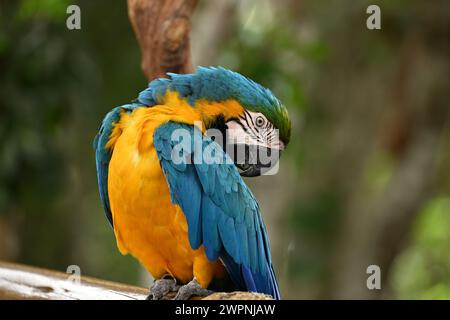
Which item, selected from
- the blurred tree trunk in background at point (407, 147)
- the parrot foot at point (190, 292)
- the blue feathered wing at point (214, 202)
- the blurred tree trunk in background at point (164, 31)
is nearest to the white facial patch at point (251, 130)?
the blue feathered wing at point (214, 202)

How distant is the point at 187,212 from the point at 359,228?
490 centimetres

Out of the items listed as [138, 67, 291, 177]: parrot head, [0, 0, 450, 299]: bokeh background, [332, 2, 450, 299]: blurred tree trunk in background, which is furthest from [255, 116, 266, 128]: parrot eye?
[332, 2, 450, 299]: blurred tree trunk in background

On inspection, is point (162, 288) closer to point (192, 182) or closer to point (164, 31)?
point (192, 182)

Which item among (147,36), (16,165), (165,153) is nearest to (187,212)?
(165,153)

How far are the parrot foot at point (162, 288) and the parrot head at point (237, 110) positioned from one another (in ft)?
1.80

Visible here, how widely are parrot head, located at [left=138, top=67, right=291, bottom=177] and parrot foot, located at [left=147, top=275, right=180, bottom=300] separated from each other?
1.80 ft

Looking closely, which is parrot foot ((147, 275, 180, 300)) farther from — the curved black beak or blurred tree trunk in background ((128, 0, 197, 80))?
blurred tree trunk in background ((128, 0, 197, 80))

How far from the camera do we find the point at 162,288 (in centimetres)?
273

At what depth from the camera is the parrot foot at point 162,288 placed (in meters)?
2.71

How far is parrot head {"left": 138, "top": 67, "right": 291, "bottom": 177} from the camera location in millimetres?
2770

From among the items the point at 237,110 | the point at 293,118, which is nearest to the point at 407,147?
the point at 293,118

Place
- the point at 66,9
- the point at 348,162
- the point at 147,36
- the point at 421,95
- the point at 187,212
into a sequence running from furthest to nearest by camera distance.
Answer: the point at 348,162, the point at 421,95, the point at 66,9, the point at 147,36, the point at 187,212
